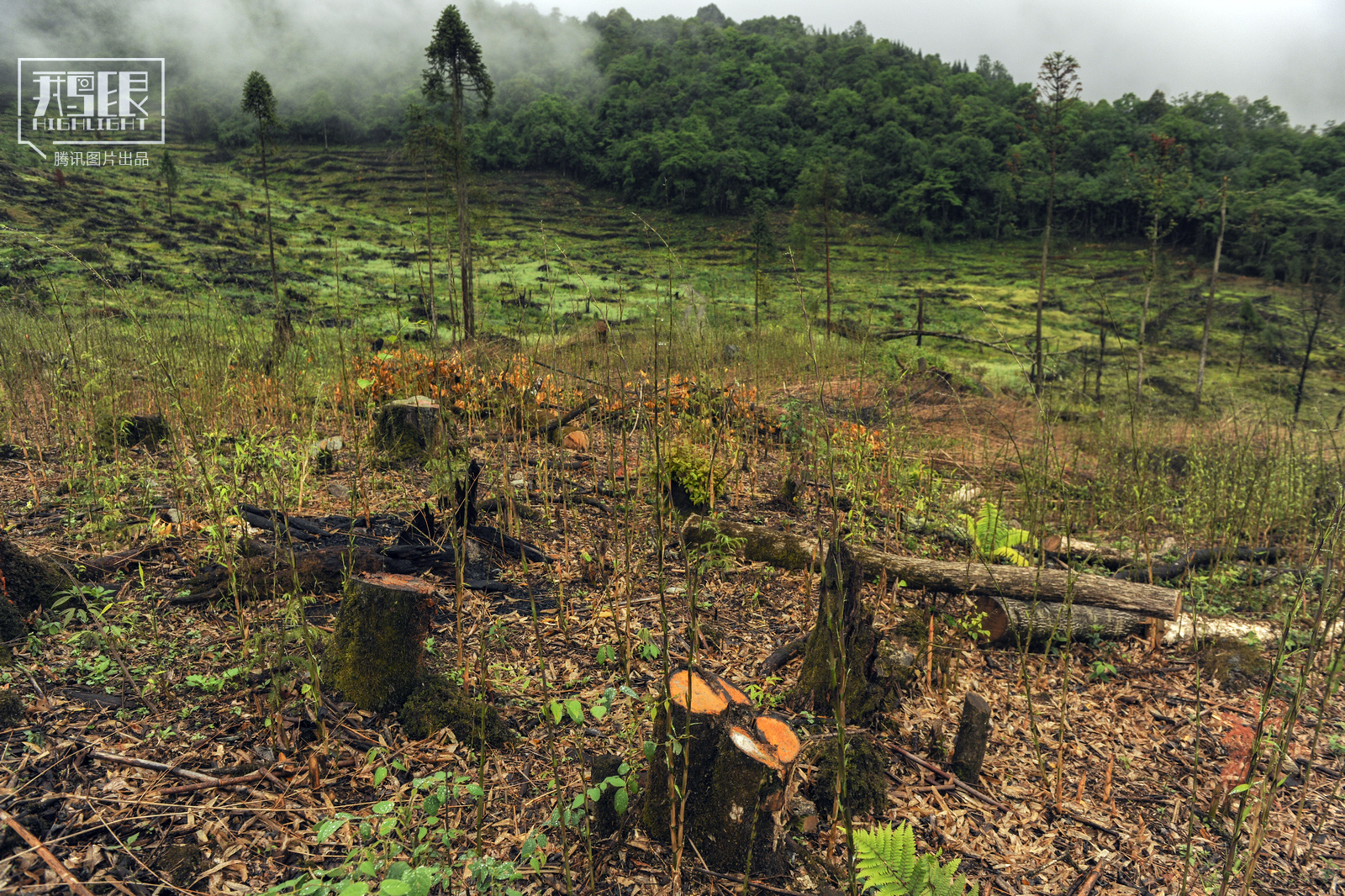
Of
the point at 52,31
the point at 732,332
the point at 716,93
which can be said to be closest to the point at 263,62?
the point at 52,31

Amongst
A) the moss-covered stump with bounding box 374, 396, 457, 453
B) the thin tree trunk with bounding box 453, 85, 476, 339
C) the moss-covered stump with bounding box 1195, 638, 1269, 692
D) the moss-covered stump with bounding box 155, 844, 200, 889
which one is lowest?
the moss-covered stump with bounding box 1195, 638, 1269, 692

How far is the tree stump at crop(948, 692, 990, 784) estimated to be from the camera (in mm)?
2381

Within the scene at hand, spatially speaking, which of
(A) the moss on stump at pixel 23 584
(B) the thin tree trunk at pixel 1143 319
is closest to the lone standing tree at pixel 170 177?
(A) the moss on stump at pixel 23 584

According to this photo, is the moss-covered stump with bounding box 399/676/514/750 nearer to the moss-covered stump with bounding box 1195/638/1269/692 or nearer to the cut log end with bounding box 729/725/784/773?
the cut log end with bounding box 729/725/784/773

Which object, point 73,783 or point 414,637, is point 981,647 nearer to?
point 414,637

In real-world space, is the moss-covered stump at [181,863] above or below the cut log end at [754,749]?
below

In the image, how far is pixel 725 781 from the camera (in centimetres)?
179

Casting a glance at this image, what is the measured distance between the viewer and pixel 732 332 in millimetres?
10914

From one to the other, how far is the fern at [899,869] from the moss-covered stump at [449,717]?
1.30 metres

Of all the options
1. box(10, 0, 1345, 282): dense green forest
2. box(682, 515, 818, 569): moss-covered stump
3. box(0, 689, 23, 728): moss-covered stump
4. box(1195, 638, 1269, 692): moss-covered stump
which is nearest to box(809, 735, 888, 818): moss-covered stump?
box(682, 515, 818, 569): moss-covered stump

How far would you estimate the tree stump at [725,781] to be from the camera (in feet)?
5.81

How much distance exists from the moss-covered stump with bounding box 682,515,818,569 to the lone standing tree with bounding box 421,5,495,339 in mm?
11620

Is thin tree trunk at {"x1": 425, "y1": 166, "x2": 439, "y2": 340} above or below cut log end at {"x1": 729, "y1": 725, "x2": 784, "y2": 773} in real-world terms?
above

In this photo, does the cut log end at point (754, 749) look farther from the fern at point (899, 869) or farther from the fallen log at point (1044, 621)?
the fallen log at point (1044, 621)
